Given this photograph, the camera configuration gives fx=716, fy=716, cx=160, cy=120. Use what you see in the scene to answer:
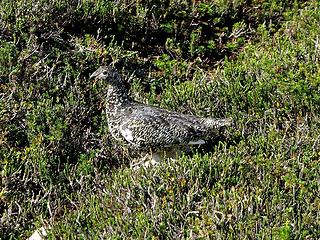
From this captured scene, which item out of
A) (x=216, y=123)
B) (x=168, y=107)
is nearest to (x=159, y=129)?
(x=216, y=123)

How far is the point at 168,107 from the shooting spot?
6.73m

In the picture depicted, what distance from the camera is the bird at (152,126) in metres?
5.82

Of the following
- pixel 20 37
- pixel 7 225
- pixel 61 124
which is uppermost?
pixel 20 37

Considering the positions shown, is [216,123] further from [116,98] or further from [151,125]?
[116,98]

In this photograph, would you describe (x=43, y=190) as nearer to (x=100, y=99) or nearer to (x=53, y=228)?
(x=53, y=228)

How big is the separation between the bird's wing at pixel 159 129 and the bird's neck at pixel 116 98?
0.83ft

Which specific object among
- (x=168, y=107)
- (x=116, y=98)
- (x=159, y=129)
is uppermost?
(x=116, y=98)

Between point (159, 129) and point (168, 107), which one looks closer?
point (159, 129)

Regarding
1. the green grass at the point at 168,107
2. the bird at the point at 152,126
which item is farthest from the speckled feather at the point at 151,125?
the green grass at the point at 168,107

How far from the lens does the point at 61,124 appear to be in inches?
253

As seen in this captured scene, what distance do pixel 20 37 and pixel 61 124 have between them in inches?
59.2

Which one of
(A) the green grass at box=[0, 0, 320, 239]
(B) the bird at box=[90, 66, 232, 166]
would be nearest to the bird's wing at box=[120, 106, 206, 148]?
(B) the bird at box=[90, 66, 232, 166]

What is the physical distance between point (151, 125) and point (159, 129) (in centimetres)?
7

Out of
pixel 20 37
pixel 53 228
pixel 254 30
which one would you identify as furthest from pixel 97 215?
pixel 254 30
